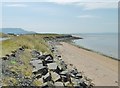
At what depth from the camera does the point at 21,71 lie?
50.0 ft

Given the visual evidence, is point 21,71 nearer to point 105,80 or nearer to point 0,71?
point 0,71

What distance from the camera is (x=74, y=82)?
14.3 metres

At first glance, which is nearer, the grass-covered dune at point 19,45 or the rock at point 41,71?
the rock at point 41,71

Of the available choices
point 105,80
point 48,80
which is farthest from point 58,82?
point 105,80

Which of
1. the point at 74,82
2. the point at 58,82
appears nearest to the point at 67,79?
the point at 74,82

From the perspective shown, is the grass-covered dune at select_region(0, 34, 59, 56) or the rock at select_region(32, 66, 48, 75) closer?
the rock at select_region(32, 66, 48, 75)

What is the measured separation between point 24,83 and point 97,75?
8146mm

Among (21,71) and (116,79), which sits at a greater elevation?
(21,71)

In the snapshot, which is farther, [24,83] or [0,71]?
[0,71]

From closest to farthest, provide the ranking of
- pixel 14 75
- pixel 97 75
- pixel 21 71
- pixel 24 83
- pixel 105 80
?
1. pixel 24 83
2. pixel 14 75
3. pixel 21 71
4. pixel 105 80
5. pixel 97 75

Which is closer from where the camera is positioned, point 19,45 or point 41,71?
point 41,71

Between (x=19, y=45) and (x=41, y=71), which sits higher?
(x=19, y=45)

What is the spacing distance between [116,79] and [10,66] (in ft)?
23.9

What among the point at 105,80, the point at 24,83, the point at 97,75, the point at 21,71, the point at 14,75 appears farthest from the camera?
the point at 97,75
